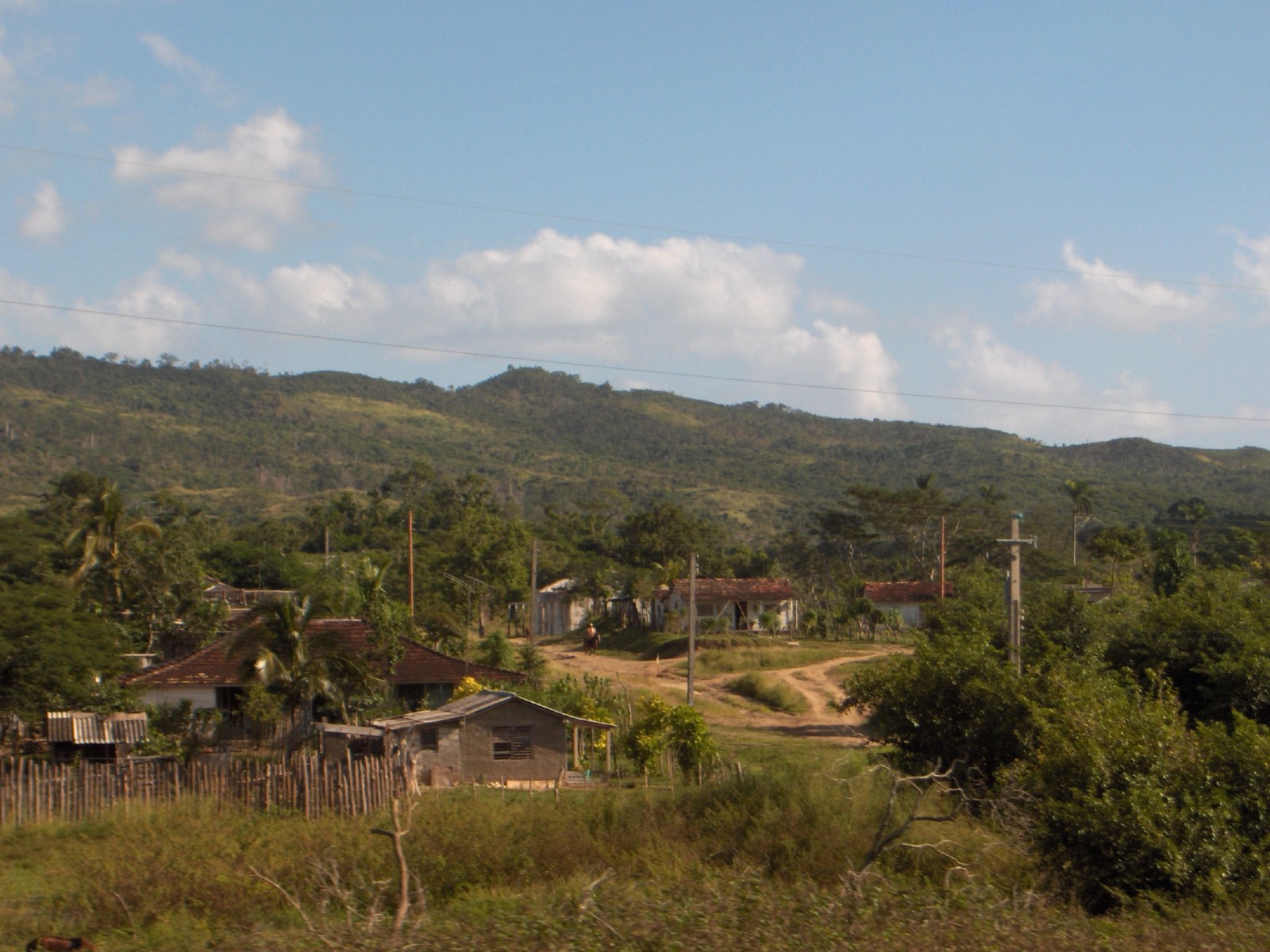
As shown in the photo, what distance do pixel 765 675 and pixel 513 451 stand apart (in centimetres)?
12846

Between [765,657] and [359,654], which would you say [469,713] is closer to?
[359,654]

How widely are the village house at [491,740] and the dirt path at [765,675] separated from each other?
6976 mm

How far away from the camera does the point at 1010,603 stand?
782 inches

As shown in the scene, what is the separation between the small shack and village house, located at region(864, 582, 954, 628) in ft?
138

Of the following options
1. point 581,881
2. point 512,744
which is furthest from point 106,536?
point 581,881

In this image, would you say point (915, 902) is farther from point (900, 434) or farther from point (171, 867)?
point (900, 434)

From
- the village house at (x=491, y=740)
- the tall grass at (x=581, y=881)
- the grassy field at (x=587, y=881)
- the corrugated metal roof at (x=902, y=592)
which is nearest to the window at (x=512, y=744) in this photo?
the village house at (x=491, y=740)

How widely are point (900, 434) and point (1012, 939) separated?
18357cm

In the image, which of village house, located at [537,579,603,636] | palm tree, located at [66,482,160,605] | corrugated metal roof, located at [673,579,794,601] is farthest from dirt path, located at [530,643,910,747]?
palm tree, located at [66,482,160,605]

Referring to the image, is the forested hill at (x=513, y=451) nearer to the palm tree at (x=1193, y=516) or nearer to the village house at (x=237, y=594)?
the palm tree at (x=1193, y=516)

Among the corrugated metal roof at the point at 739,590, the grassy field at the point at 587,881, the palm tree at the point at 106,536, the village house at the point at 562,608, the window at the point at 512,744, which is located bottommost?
the village house at the point at 562,608

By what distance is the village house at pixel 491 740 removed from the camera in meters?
25.2

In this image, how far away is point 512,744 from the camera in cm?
2592

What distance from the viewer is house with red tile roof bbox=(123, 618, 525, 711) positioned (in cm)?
3020
